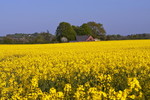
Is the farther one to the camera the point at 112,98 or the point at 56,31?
the point at 56,31

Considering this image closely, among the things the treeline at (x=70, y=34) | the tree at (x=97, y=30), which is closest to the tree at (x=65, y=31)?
the treeline at (x=70, y=34)

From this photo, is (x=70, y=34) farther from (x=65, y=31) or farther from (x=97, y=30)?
(x=97, y=30)

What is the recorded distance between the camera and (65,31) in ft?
237

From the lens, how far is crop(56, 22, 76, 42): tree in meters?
72.1

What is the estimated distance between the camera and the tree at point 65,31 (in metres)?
72.1

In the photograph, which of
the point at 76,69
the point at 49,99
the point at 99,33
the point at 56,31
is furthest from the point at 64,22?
the point at 49,99

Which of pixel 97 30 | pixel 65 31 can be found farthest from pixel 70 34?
pixel 97 30

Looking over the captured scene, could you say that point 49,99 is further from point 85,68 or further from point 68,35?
point 68,35

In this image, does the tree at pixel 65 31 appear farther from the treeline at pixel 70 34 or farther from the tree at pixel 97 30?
the tree at pixel 97 30

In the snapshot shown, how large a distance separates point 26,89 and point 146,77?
2995mm

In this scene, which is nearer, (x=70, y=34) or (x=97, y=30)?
(x=70, y=34)

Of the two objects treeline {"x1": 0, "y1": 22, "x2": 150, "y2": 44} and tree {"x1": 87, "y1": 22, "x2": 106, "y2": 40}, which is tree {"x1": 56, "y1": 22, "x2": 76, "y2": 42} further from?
tree {"x1": 87, "y1": 22, "x2": 106, "y2": 40}

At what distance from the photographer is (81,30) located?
3199 inches

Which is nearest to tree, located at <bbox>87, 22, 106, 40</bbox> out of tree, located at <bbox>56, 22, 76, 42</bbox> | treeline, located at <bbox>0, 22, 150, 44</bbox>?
treeline, located at <bbox>0, 22, 150, 44</bbox>
